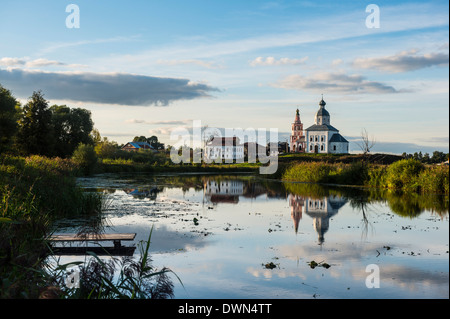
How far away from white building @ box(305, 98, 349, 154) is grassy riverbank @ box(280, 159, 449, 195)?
6769cm

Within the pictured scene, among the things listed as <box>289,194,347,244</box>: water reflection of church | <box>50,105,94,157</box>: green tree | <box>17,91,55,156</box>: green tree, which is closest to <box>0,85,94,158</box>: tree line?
<box>17,91,55,156</box>: green tree

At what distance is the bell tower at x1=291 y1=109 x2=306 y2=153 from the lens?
381 feet

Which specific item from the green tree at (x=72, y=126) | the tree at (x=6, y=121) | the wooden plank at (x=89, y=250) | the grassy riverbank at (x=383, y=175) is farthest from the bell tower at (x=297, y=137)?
the wooden plank at (x=89, y=250)

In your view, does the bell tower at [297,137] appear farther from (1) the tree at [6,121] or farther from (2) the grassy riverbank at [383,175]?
(1) the tree at [6,121]

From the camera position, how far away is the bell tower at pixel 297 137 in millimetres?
116144

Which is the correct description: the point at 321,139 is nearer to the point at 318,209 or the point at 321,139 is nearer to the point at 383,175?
the point at 383,175

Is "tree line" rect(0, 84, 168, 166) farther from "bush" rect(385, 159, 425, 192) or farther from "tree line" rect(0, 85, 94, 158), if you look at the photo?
"bush" rect(385, 159, 425, 192)

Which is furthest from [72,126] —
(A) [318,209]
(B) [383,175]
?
(A) [318,209]

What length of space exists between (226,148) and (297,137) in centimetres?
2112

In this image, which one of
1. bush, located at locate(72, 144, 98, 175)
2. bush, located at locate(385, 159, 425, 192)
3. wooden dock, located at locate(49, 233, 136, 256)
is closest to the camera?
wooden dock, located at locate(49, 233, 136, 256)

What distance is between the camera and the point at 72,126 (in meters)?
66.4

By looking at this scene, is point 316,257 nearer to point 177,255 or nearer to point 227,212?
point 177,255

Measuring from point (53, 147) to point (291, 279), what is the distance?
49.0 m

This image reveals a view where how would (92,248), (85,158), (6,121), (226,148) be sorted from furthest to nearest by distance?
(226,148), (85,158), (6,121), (92,248)
